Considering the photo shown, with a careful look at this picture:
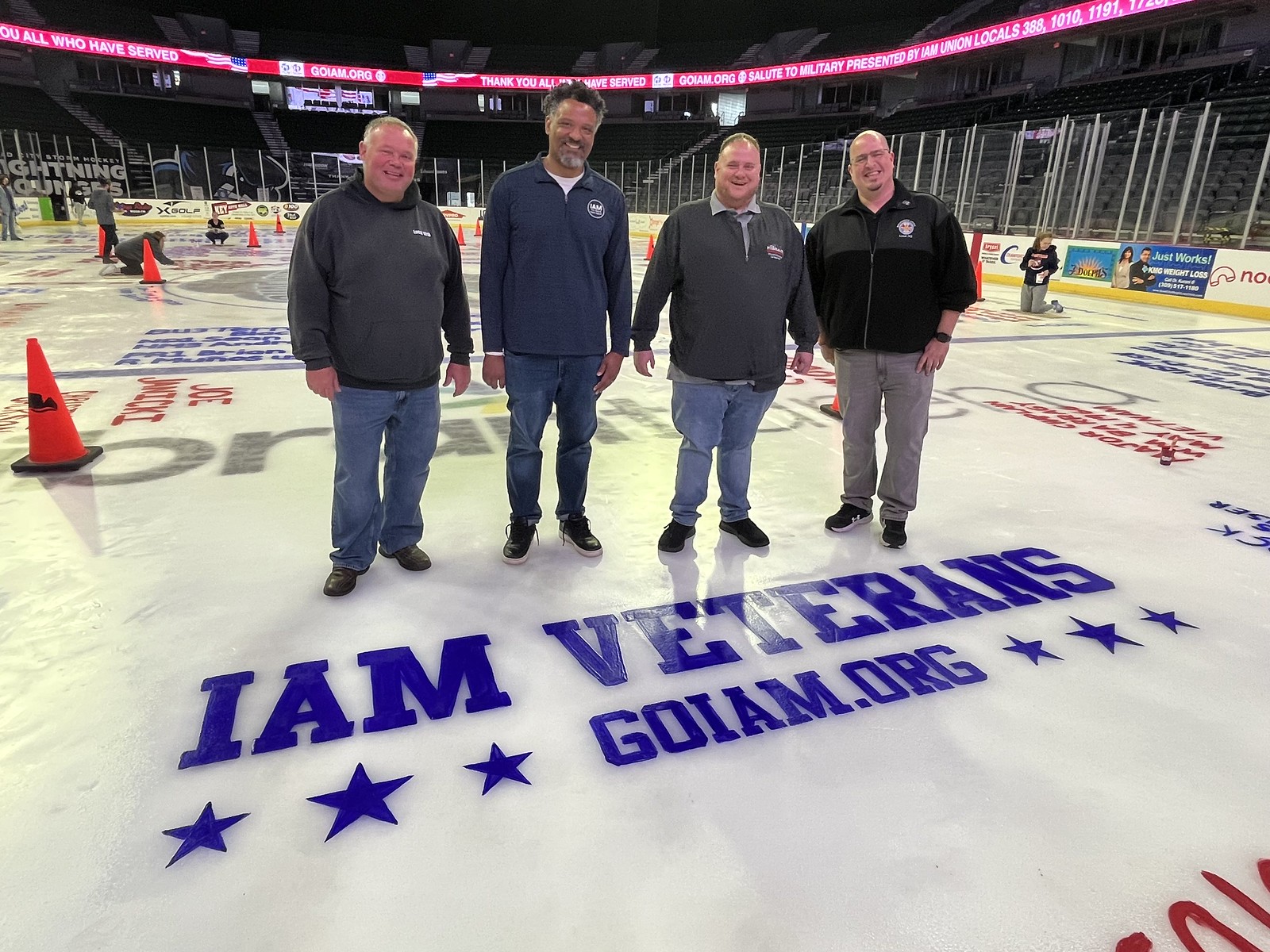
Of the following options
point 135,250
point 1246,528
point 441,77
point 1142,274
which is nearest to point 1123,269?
point 1142,274

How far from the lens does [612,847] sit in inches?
70.3

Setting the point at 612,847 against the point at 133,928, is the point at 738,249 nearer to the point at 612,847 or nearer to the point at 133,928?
the point at 612,847

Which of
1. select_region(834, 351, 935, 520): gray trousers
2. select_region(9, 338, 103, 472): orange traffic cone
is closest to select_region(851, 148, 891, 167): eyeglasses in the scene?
select_region(834, 351, 935, 520): gray trousers

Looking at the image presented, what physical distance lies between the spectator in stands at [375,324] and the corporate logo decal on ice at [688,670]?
68cm

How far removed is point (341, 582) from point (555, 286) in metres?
1.36

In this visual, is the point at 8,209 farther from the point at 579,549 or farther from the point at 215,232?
the point at 579,549

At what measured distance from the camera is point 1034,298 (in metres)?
11.5

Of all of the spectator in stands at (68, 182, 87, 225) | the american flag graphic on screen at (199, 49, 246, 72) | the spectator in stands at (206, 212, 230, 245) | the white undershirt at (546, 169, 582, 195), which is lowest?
the spectator in stands at (206, 212, 230, 245)

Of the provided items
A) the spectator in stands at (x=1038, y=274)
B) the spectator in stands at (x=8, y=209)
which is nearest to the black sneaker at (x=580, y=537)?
the spectator in stands at (x=1038, y=274)

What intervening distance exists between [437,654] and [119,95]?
4718 centimetres

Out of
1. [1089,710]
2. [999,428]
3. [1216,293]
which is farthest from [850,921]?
[1216,293]

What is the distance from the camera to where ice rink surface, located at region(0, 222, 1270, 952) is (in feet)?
5.41

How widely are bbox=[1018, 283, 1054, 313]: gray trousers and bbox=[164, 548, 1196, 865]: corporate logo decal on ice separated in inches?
382

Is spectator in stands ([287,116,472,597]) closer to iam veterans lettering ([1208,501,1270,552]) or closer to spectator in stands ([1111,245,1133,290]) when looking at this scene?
iam veterans lettering ([1208,501,1270,552])
